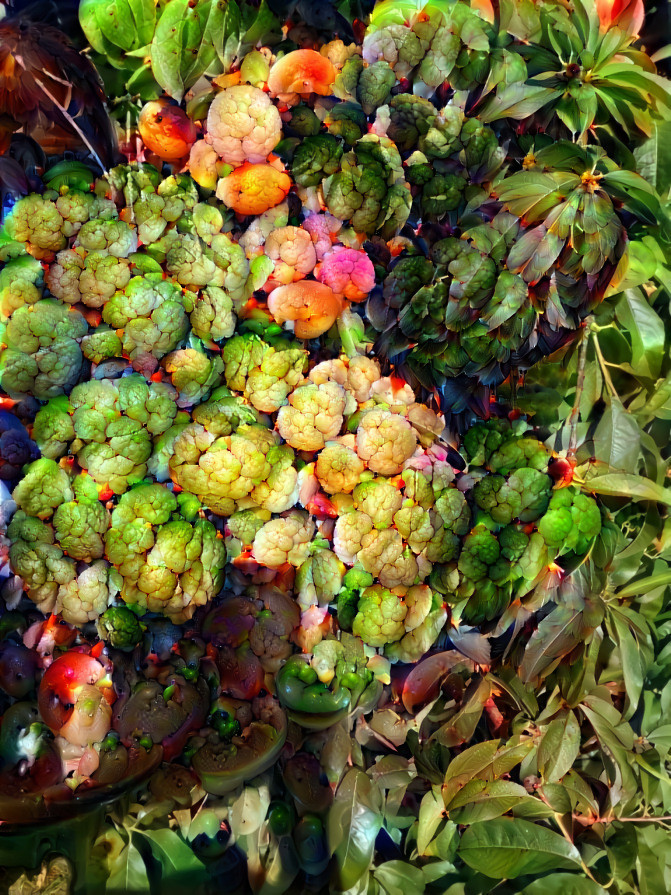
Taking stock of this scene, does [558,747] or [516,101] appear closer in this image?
[516,101]

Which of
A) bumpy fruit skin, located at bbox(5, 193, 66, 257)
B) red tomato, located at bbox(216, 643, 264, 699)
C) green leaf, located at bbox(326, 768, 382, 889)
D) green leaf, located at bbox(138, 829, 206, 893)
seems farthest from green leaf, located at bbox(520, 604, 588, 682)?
bumpy fruit skin, located at bbox(5, 193, 66, 257)

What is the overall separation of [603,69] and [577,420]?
0.44m

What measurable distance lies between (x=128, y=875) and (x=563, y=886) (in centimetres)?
57

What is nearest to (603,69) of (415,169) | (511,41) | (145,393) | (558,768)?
(511,41)

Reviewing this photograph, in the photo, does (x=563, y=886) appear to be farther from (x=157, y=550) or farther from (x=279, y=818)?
(x=157, y=550)

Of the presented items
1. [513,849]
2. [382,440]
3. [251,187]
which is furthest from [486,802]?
[251,187]

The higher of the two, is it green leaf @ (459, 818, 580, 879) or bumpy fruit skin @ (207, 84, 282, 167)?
bumpy fruit skin @ (207, 84, 282, 167)

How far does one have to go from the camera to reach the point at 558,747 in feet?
3.11

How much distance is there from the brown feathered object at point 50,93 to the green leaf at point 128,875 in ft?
2.68

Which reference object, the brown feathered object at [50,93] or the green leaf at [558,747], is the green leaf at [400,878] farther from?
the brown feathered object at [50,93]

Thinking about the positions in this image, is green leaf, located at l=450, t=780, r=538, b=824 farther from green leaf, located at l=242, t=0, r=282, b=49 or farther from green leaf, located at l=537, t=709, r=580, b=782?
green leaf, located at l=242, t=0, r=282, b=49

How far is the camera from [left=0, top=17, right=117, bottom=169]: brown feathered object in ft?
2.40

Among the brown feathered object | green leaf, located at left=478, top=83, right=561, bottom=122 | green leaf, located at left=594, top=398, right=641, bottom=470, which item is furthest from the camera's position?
green leaf, located at left=594, top=398, right=641, bottom=470

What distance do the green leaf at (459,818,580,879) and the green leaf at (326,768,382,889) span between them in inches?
5.5
